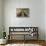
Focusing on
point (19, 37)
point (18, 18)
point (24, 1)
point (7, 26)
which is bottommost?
point (19, 37)

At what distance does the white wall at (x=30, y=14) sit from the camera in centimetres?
469

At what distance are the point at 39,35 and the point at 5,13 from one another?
1.61m

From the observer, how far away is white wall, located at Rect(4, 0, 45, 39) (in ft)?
15.4

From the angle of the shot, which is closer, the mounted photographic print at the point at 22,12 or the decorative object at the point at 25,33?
the decorative object at the point at 25,33

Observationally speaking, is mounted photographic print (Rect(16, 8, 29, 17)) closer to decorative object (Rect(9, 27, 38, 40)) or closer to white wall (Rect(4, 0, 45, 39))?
white wall (Rect(4, 0, 45, 39))

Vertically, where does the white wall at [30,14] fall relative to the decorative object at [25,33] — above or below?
above

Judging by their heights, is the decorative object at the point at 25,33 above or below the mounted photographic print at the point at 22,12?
below

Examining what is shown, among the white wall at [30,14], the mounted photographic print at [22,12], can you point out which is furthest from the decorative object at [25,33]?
the mounted photographic print at [22,12]

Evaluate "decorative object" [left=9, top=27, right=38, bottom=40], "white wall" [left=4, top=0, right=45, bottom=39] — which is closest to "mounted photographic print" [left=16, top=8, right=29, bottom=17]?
"white wall" [left=4, top=0, right=45, bottom=39]

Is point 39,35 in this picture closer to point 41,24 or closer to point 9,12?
point 41,24

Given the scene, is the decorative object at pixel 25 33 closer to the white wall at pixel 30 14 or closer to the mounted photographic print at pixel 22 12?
the white wall at pixel 30 14

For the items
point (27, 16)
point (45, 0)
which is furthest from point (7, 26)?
point (45, 0)

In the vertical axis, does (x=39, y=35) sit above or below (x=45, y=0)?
below

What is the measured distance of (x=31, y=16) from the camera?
15.4ft
